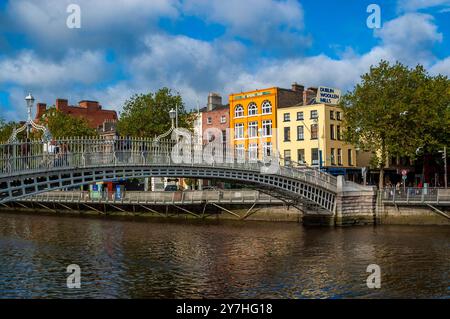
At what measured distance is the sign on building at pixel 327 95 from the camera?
6119 centimetres

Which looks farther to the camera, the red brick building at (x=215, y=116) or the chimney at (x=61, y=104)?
the chimney at (x=61, y=104)

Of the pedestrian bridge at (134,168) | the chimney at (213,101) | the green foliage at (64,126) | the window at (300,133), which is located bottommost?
the pedestrian bridge at (134,168)

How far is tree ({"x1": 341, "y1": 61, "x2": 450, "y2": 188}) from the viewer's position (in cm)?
4888

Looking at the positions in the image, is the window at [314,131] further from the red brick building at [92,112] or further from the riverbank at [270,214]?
the red brick building at [92,112]

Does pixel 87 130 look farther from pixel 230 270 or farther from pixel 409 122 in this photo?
pixel 230 270

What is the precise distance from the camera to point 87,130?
225 ft

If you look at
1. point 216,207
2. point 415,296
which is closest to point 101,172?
point 415,296

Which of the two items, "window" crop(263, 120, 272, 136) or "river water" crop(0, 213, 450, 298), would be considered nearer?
"river water" crop(0, 213, 450, 298)

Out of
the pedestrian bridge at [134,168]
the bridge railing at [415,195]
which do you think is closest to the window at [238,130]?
the pedestrian bridge at [134,168]

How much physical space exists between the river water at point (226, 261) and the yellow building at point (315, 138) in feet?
63.1

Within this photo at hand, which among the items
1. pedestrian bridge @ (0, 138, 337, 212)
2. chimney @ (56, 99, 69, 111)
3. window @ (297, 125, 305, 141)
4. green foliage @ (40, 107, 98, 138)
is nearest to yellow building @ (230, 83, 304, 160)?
window @ (297, 125, 305, 141)

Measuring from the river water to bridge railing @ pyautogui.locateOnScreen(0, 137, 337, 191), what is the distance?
4.35m

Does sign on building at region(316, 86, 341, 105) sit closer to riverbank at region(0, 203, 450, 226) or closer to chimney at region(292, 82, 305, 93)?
chimney at region(292, 82, 305, 93)

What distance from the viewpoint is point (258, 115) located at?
219 ft
